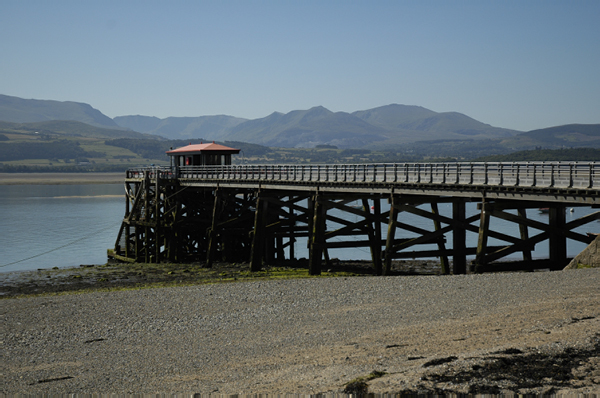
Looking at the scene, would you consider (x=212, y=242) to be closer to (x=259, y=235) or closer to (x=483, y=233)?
(x=259, y=235)

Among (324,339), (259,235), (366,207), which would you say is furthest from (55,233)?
(324,339)

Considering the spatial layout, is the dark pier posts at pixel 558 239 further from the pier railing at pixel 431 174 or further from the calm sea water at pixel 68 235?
the calm sea water at pixel 68 235

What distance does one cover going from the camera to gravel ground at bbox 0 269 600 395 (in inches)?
412

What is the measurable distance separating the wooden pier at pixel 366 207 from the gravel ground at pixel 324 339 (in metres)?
3.14

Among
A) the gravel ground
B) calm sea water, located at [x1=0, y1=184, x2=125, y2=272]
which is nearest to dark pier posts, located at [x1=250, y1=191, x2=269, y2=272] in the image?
the gravel ground

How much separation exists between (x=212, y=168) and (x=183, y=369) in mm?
31182

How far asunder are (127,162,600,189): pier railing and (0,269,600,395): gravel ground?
3.40 metres

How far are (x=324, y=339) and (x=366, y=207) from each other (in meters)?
17.6

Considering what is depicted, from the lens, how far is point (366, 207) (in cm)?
3178

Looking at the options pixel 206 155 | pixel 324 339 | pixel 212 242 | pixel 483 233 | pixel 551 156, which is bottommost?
pixel 212 242

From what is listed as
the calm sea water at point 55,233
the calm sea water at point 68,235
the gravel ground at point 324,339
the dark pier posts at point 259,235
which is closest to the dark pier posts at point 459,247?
the gravel ground at point 324,339

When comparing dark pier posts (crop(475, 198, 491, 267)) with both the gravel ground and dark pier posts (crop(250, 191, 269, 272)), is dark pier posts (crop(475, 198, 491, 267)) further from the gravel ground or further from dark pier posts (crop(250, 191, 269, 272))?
dark pier posts (crop(250, 191, 269, 272))

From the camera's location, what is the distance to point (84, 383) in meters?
12.4

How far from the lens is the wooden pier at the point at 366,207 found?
73.8 feet
